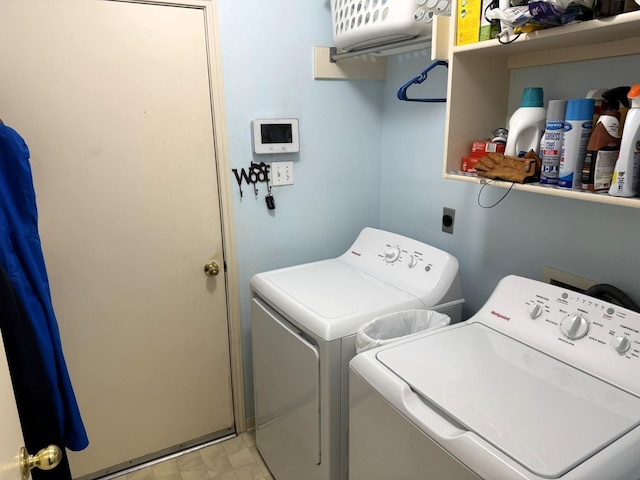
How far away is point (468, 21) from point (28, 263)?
1.51m

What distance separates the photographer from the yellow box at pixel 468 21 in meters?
1.29

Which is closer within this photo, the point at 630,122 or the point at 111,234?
the point at 630,122

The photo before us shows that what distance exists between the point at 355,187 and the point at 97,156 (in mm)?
1160

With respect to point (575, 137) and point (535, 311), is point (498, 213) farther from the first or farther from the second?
point (575, 137)

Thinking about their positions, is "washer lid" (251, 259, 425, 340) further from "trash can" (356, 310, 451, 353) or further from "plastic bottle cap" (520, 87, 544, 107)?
"plastic bottle cap" (520, 87, 544, 107)

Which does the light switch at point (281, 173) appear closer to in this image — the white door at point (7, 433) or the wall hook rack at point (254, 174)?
the wall hook rack at point (254, 174)

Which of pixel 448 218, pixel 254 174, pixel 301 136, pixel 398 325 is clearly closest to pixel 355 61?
pixel 301 136

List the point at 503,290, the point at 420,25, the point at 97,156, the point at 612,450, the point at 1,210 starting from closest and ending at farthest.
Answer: the point at 612,450
the point at 1,210
the point at 503,290
the point at 420,25
the point at 97,156

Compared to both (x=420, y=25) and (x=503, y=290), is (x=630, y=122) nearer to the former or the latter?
(x=503, y=290)

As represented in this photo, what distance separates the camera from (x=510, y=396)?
1.08 meters

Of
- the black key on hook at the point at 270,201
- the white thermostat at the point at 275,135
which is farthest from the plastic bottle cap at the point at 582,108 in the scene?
the black key on hook at the point at 270,201

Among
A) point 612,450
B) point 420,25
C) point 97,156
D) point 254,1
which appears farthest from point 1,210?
point 612,450

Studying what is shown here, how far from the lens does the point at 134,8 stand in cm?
167

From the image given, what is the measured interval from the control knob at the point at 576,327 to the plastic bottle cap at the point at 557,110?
1.76 feet
